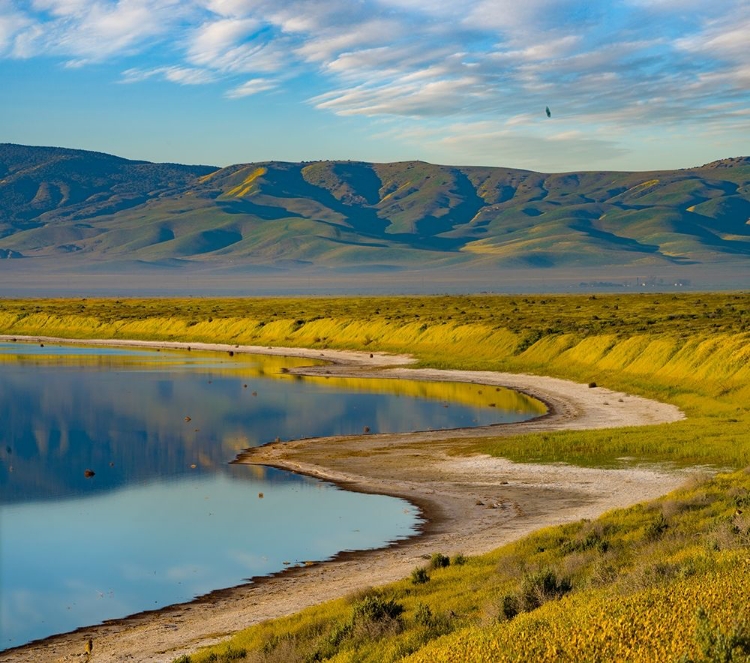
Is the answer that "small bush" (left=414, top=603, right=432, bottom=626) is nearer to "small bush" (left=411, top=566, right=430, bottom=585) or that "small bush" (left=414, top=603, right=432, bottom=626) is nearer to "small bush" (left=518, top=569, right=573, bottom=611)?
"small bush" (left=518, top=569, right=573, bottom=611)

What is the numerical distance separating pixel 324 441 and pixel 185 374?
35795 mm

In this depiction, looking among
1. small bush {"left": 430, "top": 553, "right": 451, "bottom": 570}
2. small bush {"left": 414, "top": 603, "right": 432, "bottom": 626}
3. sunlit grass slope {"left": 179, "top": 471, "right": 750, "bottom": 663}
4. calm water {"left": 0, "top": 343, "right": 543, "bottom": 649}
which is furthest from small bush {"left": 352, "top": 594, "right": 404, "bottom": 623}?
calm water {"left": 0, "top": 343, "right": 543, "bottom": 649}

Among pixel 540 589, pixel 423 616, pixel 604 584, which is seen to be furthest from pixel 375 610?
pixel 604 584

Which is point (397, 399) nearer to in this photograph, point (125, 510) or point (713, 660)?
point (125, 510)

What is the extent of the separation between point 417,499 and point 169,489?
8885 mm

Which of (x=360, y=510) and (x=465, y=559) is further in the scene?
(x=360, y=510)

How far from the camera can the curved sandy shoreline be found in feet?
67.7

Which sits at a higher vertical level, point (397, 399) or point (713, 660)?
point (713, 660)

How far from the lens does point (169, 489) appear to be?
120 ft

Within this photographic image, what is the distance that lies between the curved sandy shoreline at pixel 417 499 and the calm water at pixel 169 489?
1.04 m

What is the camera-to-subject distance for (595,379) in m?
65.6

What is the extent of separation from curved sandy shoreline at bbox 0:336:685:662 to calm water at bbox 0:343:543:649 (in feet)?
3.41

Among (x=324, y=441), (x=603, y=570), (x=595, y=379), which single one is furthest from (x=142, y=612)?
(x=595, y=379)

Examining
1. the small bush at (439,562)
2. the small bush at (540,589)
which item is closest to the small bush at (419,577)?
the small bush at (439,562)
